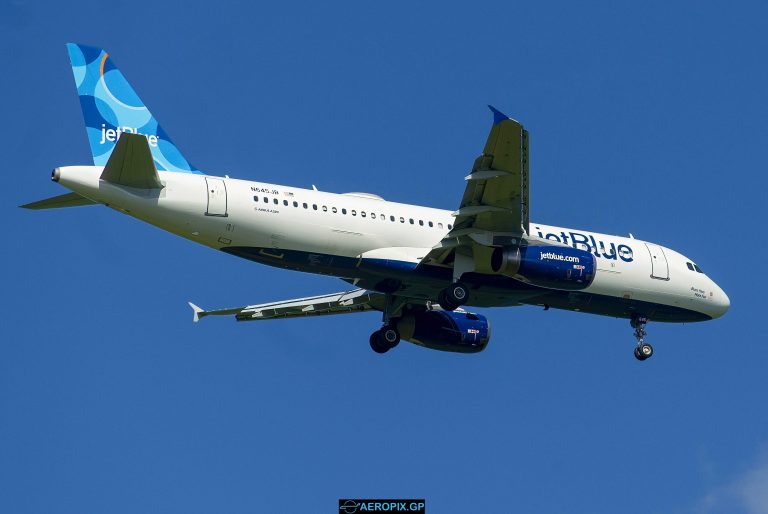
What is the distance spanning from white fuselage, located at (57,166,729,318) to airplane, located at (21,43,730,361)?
4 cm

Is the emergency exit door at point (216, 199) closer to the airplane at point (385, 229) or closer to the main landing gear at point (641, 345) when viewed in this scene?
the airplane at point (385, 229)

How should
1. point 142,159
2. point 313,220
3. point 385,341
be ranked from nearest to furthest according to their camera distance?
1. point 142,159
2. point 313,220
3. point 385,341

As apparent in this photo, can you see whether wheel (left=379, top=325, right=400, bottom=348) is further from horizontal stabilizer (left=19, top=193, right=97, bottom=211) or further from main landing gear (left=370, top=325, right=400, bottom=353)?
horizontal stabilizer (left=19, top=193, right=97, bottom=211)

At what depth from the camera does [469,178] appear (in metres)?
33.9

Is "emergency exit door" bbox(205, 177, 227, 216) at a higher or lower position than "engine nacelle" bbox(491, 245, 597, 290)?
higher

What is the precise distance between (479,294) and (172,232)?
30.0 feet

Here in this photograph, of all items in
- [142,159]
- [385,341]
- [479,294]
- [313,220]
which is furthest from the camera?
[385,341]

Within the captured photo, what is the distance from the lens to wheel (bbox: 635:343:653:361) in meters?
41.3

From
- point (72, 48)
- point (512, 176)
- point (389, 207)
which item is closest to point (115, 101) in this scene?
point (72, 48)

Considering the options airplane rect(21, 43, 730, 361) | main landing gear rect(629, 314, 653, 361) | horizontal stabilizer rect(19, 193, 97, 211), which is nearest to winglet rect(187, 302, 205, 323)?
airplane rect(21, 43, 730, 361)

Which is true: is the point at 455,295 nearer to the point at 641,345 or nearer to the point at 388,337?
the point at 388,337

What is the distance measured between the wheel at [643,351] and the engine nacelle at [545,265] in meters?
5.02

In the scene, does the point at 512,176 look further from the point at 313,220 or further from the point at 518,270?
the point at 313,220

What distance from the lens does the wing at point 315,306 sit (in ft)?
139
